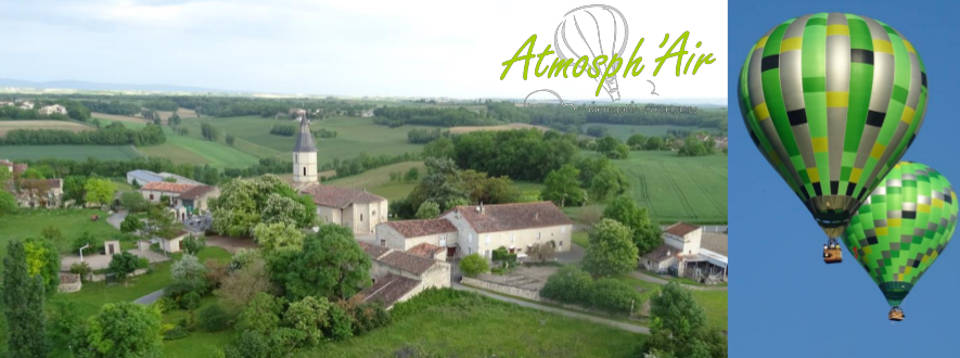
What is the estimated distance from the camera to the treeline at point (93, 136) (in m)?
40.4

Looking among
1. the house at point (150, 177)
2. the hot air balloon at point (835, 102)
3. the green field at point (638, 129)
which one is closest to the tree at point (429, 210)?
the green field at point (638, 129)

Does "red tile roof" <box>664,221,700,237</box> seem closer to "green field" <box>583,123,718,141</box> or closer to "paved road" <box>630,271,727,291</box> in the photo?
"paved road" <box>630,271,727,291</box>

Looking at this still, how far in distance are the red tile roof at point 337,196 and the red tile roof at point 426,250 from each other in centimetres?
480

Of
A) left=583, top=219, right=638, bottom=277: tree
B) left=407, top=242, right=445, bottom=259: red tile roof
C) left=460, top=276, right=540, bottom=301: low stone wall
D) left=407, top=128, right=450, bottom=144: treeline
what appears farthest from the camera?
left=407, top=128, right=450, bottom=144: treeline

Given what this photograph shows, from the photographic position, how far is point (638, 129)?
29.5 m

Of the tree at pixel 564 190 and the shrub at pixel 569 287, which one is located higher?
the tree at pixel 564 190

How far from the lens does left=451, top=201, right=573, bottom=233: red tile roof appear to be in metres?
20.4

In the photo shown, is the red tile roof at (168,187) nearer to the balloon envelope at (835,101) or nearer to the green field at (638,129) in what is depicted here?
the green field at (638,129)

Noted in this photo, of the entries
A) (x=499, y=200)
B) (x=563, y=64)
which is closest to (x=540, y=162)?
(x=499, y=200)

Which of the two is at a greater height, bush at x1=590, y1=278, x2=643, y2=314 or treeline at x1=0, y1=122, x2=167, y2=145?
treeline at x1=0, y1=122, x2=167, y2=145

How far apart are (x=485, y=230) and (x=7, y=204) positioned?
62.5ft

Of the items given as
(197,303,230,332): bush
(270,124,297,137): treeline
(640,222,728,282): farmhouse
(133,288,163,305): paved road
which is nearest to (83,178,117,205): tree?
(133,288,163,305): paved road

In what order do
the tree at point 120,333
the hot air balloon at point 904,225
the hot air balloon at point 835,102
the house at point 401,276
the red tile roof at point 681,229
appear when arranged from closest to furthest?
the hot air balloon at point 835,102 < the hot air balloon at point 904,225 < the tree at point 120,333 < the house at point 401,276 < the red tile roof at point 681,229

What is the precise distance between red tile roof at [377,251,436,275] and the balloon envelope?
389 inches
